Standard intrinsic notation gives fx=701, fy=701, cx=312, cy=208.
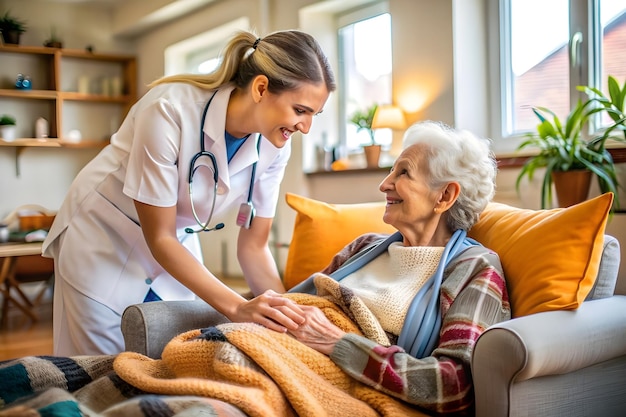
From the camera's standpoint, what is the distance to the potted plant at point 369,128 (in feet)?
14.5

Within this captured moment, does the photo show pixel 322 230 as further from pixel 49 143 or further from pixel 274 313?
pixel 49 143

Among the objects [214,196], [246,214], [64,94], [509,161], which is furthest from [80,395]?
[64,94]

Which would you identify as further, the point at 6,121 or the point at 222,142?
the point at 6,121

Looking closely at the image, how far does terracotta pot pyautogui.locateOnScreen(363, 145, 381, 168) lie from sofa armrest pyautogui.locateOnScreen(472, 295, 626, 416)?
2.95 meters

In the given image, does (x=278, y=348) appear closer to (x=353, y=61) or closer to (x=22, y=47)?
(x=353, y=61)

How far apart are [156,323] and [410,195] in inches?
29.0

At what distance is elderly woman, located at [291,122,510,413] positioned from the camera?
1.42 m

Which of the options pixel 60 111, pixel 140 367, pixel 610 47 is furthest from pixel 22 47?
pixel 140 367

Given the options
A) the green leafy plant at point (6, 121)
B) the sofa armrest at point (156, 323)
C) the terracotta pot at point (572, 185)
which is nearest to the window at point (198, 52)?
the green leafy plant at point (6, 121)

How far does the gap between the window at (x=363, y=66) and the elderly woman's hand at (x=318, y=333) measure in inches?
126

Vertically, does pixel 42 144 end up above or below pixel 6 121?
below

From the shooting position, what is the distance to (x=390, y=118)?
4.15 metres

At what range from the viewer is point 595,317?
1.53 m

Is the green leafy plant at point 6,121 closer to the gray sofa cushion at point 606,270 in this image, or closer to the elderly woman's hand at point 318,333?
the elderly woman's hand at point 318,333
